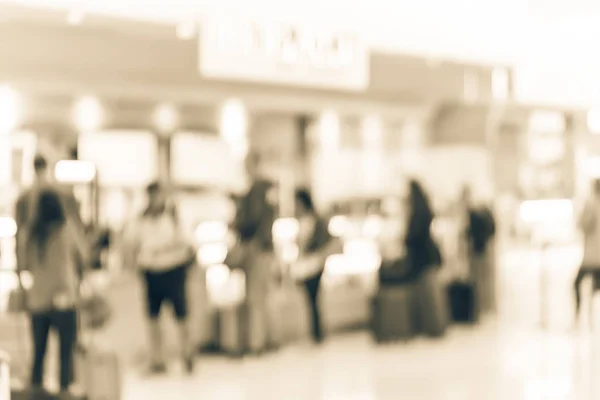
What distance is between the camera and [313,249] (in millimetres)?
7191

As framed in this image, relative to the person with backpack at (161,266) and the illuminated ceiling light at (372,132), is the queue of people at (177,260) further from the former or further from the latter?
the illuminated ceiling light at (372,132)

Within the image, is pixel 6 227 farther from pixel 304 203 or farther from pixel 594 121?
pixel 594 121

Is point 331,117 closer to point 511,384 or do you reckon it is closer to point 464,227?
point 464,227

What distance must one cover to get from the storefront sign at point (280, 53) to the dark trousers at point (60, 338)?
2063mm

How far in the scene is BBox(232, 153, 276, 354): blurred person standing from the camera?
6.66 meters

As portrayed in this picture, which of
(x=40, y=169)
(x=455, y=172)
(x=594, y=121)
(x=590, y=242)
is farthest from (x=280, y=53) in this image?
(x=594, y=121)

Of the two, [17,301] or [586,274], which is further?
[586,274]

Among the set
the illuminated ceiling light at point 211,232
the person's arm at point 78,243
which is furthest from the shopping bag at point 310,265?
the person's arm at point 78,243

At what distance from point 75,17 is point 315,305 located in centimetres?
357

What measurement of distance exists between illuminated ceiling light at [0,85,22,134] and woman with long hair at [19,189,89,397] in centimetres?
206

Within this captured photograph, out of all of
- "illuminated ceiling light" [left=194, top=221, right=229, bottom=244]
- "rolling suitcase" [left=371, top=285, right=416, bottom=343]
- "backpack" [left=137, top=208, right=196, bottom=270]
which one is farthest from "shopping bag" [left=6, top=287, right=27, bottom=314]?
"rolling suitcase" [left=371, top=285, right=416, bottom=343]

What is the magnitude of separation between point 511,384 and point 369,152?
4.04 m

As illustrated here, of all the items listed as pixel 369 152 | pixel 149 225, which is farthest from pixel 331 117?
pixel 149 225

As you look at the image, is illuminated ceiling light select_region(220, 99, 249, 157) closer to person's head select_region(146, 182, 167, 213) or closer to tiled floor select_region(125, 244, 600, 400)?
person's head select_region(146, 182, 167, 213)
